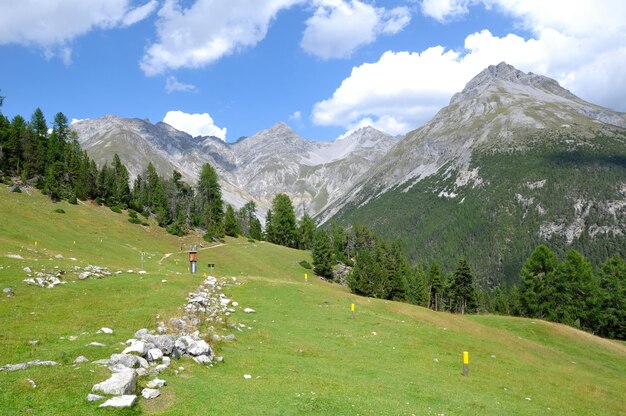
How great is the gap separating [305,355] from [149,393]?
13.2 m

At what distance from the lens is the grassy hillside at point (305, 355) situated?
55.7 ft

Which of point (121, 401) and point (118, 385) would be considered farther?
point (118, 385)

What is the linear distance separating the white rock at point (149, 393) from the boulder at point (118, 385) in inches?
16.9

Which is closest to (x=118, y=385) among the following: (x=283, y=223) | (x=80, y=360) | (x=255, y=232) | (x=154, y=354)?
(x=80, y=360)

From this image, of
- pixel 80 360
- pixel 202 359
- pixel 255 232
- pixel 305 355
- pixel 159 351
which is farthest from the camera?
pixel 255 232

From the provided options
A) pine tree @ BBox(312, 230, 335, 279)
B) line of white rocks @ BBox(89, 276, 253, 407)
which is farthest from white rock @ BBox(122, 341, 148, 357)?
pine tree @ BBox(312, 230, 335, 279)

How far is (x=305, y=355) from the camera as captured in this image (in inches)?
1084

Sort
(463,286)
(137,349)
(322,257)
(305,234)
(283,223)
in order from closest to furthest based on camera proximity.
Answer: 1. (137,349)
2. (322,257)
3. (463,286)
4. (283,223)
5. (305,234)

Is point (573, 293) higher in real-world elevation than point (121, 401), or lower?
lower

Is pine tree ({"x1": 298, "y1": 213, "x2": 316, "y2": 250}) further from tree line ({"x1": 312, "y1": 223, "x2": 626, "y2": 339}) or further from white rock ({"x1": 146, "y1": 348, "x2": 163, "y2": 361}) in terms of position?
white rock ({"x1": 146, "y1": 348, "x2": 163, "y2": 361})

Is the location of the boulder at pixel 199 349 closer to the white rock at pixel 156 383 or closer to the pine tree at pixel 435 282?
the white rock at pixel 156 383

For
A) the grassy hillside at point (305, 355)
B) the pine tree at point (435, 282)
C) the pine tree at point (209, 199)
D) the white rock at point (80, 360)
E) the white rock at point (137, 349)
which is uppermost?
the pine tree at point (209, 199)

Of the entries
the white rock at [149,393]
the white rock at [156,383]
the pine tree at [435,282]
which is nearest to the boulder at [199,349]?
the white rock at [156,383]

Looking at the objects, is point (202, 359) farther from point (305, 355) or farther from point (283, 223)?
point (283, 223)
